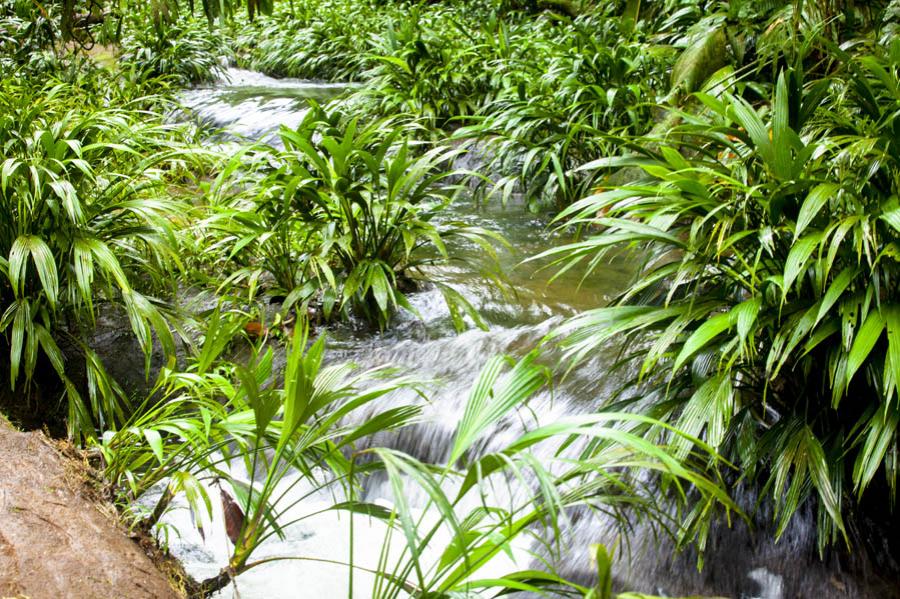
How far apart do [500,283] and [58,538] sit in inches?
96.2

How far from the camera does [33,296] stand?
3.17m

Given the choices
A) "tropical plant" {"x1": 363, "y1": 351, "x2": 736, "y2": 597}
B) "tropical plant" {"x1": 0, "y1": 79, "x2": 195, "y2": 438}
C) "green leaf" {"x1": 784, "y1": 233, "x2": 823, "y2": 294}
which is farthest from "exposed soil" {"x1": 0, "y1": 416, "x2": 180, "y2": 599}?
"green leaf" {"x1": 784, "y1": 233, "x2": 823, "y2": 294}

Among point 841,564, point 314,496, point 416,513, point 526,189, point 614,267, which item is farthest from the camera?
point 526,189

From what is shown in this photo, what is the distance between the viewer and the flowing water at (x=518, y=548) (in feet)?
7.04

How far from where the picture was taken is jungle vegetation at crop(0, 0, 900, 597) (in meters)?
1.74

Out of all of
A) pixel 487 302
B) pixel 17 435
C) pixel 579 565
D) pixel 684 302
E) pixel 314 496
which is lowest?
pixel 314 496

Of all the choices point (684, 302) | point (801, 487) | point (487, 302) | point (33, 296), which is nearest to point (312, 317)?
point (487, 302)

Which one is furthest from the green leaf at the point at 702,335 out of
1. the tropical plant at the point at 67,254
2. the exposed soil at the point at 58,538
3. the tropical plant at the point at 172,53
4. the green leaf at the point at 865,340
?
the tropical plant at the point at 172,53

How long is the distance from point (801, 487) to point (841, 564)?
0.22m

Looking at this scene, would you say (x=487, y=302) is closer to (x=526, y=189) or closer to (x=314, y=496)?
(x=314, y=496)

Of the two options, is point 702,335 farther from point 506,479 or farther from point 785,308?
point 506,479

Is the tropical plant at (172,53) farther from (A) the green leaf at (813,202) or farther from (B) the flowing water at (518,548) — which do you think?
(A) the green leaf at (813,202)

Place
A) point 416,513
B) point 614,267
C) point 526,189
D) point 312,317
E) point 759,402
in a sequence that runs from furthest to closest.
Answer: point 526,189, point 614,267, point 312,317, point 416,513, point 759,402

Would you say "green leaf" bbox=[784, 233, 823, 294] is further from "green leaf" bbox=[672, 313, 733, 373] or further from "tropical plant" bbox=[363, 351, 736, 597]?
"tropical plant" bbox=[363, 351, 736, 597]
